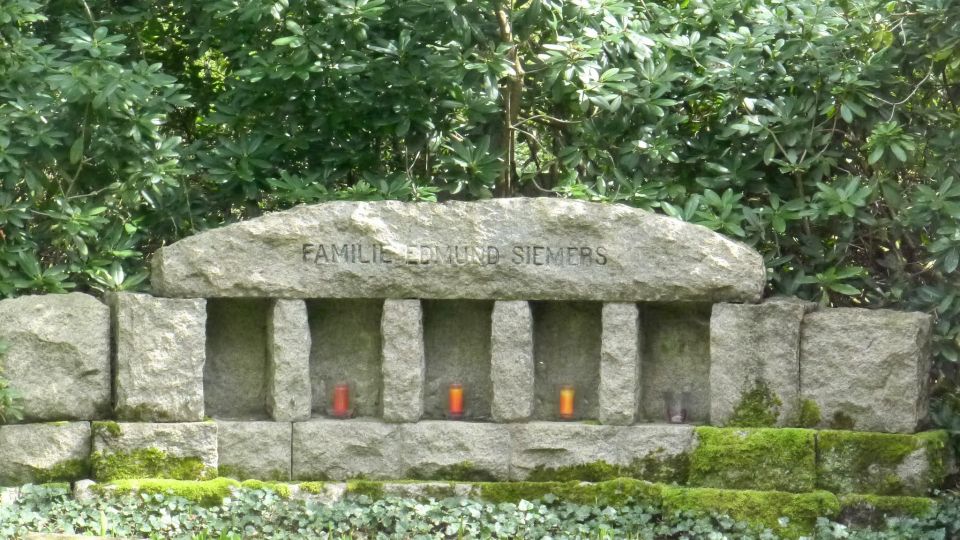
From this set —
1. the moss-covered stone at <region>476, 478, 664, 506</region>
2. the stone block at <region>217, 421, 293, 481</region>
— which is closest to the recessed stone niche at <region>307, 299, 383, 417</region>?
the stone block at <region>217, 421, 293, 481</region>

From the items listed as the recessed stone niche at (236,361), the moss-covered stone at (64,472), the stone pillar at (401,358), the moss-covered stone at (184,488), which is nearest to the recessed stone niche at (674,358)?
the stone pillar at (401,358)

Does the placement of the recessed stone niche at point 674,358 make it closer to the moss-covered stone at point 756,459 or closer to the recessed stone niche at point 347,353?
the moss-covered stone at point 756,459

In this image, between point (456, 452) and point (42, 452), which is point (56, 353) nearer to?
point (42, 452)

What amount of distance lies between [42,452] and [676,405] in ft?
9.82

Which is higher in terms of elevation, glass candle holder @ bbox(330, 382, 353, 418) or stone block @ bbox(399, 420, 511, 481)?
glass candle holder @ bbox(330, 382, 353, 418)

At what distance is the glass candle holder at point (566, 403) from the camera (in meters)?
6.58

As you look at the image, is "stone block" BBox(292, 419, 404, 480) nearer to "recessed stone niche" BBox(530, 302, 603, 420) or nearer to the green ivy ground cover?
the green ivy ground cover

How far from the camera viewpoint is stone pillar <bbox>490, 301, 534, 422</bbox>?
6363 millimetres

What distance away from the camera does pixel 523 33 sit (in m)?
7.10

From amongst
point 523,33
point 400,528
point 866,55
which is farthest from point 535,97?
point 400,528

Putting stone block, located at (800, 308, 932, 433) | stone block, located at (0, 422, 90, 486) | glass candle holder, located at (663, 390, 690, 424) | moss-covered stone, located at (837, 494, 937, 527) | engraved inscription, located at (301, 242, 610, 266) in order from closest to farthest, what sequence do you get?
1. moss-covered stone, located at (837, 494, 937, 527)
2. stone block, located at (800, 308, 932, 433)
3. stone block, located at (0, 422, 90, 486)
4. engraved inscription, located at (301, 242, 610, 266)
5. glass candle holder, located at (663, 390, 690, 424)

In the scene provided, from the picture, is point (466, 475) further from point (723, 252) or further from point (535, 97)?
point (535, 97)

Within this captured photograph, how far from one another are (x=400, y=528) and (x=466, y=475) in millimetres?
589

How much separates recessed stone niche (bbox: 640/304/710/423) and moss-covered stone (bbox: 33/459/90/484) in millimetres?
2672
